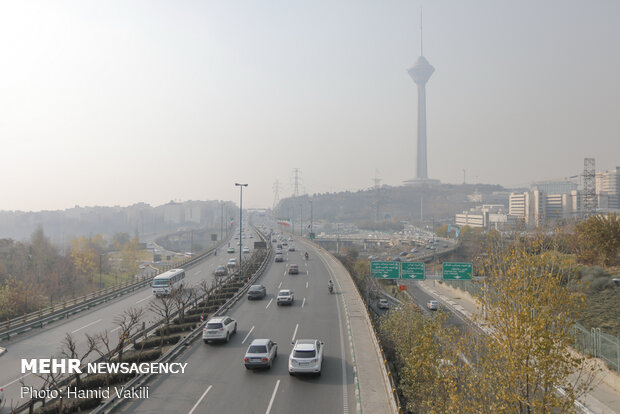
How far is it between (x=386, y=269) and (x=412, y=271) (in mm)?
2492

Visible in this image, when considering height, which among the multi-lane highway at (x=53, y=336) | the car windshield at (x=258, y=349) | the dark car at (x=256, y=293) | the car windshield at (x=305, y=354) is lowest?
the multi-lane highway at (x=53, y=336)

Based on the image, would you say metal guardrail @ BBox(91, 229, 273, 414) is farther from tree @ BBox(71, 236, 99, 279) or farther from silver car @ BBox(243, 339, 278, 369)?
tree @ BBox(71, 236, 99, 279)

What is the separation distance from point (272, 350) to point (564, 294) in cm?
1220

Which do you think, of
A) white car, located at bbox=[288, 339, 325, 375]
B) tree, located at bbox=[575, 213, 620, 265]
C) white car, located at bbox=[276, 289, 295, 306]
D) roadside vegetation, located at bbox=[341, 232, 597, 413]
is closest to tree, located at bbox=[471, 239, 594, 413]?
roadside vegetation, located at bbox=[341, 232, 597, 413]

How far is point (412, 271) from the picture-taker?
128 ft

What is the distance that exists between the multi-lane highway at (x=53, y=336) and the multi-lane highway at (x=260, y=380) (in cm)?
524

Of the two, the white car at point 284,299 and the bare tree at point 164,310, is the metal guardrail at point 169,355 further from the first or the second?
the white car at point 284,299

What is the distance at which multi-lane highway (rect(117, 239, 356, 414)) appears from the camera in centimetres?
1364

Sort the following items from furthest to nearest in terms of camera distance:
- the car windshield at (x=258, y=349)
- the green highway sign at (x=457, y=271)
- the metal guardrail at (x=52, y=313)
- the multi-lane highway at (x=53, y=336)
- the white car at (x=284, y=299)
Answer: the green highway sign at (x=457, y=271)
the white car at (x=284, y=299)
the metal guardrail at (x=52, y=313)
the car windshield at (x=258, y=349)
the multi-lane highway at (x=53, y=336)

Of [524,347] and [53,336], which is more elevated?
[524,347]

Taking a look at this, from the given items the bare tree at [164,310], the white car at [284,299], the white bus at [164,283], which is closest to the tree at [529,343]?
the bare tree at [164,310]

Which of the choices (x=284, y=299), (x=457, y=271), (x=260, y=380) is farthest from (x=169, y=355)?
(x=457, y=271)

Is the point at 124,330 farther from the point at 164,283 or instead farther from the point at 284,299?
the point at 164,283

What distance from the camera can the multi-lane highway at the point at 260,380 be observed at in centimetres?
1364
